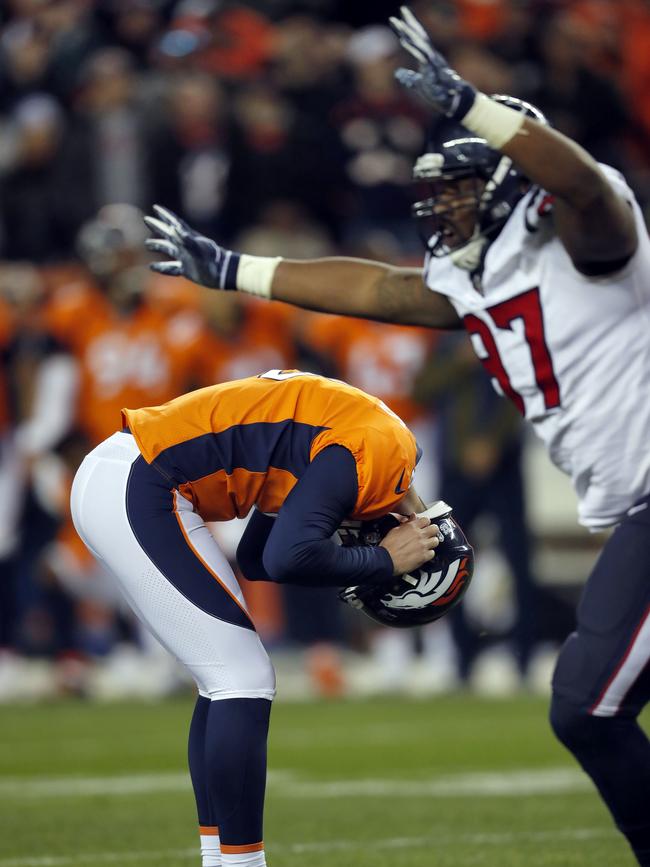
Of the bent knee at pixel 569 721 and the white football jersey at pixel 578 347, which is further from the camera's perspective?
the white football jersey at pixel 578 347

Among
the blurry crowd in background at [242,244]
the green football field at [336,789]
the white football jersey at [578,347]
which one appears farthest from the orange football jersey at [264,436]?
the blurry crowd in background at [242,244]

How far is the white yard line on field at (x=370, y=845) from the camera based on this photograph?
15.6 ft

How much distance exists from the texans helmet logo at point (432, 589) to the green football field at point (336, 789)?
112cm

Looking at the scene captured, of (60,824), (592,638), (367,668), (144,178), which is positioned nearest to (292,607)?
(367,668)

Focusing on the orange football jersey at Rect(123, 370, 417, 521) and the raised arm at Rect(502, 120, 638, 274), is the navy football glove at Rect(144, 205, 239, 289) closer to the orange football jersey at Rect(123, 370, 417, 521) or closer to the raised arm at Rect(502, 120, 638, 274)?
the orange football jersey at Rect(123, 370, 417, 521)

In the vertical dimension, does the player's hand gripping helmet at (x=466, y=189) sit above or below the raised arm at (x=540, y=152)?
below

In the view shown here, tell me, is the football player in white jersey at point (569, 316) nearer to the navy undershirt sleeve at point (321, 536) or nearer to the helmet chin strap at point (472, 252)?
the helmet chin strap at point (472, 252)

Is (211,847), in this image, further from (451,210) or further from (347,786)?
(347,786)

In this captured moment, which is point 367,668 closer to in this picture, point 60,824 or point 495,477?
point 495,477

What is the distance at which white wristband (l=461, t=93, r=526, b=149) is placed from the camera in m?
3.85

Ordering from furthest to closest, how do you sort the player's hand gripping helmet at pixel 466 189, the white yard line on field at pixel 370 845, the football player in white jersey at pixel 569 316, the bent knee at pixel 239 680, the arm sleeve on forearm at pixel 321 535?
the white yard line on field at pixel 370 845 → the player's hand gripping helmet at pixel 466 189 → the football player in white jersey at pixel 569 316 → the bent knee at pixel 239 680 → the arm sleeve on forearm at pixel 321 535

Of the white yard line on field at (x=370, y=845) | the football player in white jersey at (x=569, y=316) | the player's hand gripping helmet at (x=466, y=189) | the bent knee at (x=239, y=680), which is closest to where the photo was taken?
the bent knee at (x=239, y=680)

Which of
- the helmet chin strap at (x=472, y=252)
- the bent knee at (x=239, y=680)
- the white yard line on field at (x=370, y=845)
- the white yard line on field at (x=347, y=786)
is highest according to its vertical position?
the helmet chin strap at (x=472, y=252)

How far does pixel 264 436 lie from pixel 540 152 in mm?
917
